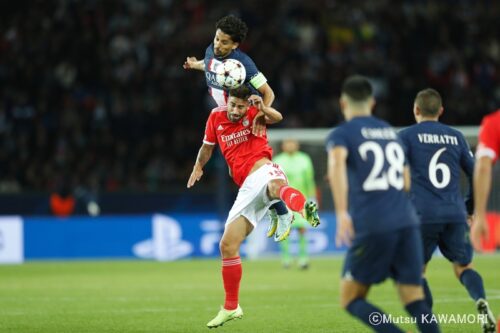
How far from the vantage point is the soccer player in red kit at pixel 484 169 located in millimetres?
7090

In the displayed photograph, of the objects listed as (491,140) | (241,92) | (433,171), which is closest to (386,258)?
(491,140)

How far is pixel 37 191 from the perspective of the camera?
73.7 feet

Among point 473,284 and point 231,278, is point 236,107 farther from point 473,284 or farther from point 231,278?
point 473,284

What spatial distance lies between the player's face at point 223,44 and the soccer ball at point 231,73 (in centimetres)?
11

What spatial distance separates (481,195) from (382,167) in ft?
2.83

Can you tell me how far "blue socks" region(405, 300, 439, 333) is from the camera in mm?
7000

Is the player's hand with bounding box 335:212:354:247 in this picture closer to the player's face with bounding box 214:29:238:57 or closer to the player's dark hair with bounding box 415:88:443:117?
the player's dark hair with bounding box 415:88:443:117

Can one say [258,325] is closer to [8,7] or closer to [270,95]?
[270,95]

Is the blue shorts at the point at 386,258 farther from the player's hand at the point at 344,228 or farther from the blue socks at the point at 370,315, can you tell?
the blue socks at the point at 370,315

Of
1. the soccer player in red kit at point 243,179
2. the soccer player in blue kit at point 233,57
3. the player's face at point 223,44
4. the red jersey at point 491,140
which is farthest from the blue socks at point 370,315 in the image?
the player's face at point 223,44

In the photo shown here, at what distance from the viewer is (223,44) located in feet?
32.1

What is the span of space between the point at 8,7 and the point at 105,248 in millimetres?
7844

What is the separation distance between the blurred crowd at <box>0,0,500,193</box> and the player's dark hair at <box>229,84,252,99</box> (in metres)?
13.1

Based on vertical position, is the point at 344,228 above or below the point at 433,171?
below
